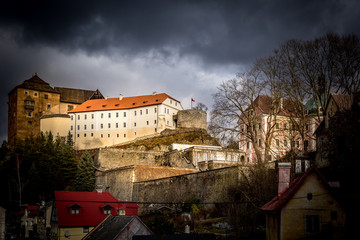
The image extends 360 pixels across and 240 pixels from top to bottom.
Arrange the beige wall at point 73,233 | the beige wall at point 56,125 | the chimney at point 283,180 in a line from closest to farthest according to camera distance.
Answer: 1. the chimney at point 283,180
2. the beige wall at point 73,233
3. the beige wall at point 56,125

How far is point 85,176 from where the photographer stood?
5909 cm

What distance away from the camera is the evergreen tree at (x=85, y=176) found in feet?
190

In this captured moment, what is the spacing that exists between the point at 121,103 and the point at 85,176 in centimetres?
2943

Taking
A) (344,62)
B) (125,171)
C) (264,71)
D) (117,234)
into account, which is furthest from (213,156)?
(117,234)

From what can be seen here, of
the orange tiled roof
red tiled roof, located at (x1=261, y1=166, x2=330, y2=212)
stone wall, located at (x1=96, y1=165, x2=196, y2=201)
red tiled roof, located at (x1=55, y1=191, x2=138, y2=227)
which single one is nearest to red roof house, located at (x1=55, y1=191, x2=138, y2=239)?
red tiled roof, located at (x1=55, y1=191, x2=138, y2=227)

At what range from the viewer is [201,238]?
836 inches

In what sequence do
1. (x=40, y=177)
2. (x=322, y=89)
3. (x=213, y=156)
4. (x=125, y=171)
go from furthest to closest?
(x=40, y=177) < (x=213, y=156) < (x=125, y=171) < (x=322, y=89)

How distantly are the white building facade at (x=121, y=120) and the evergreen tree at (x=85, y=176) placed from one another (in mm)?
18818

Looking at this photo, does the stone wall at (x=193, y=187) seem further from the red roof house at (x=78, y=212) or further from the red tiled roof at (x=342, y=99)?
the red tiled roof at (x=342, y=99)

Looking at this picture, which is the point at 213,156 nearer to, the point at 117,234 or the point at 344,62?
the point at 344,62

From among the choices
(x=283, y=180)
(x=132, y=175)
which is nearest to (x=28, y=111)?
(x=132, y=175)

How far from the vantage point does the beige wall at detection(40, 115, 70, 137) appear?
84.2 m

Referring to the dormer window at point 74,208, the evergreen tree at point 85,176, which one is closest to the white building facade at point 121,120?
the evergreen tree at point 85,176

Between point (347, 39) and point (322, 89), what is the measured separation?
3759mm
